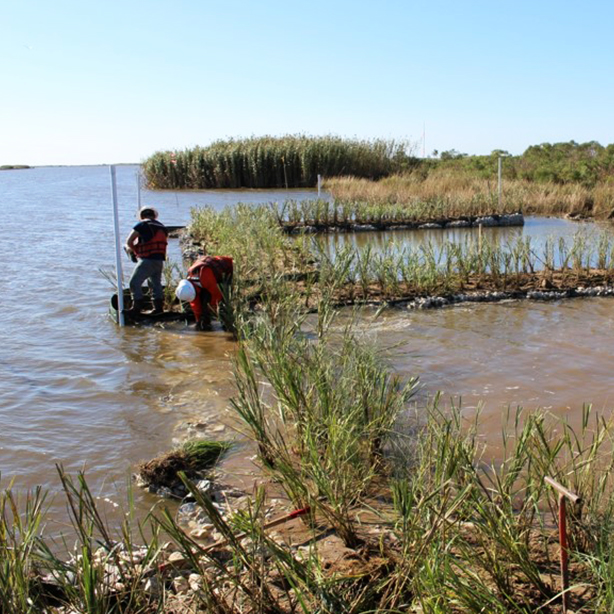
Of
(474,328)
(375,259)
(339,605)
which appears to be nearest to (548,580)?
(339,605)

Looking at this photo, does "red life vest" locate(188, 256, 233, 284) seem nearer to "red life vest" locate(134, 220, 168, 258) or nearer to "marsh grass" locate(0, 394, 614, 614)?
"red life vest" locate(134, 220, 168, 258)

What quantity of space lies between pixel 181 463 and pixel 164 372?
110 inches

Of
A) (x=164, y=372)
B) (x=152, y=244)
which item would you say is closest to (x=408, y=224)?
(x=152, y=244)

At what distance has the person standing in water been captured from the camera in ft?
30.7

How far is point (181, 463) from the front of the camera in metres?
4.84

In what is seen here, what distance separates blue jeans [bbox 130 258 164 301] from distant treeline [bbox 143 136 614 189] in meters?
25.6

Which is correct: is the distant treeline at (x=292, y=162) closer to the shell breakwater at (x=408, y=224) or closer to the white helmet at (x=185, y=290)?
the shell breakwater at (x=408, y=224)

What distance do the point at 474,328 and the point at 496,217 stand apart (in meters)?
12.6

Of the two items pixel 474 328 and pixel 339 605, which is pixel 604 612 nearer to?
pixel 339 605

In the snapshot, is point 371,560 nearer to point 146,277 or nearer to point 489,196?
point 146,277

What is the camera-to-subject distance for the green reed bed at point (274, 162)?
→ 36188 mm

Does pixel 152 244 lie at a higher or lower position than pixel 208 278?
higher

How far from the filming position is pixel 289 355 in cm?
498

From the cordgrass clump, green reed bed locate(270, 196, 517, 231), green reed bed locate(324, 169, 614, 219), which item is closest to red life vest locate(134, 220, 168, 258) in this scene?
the cordgrass clump
